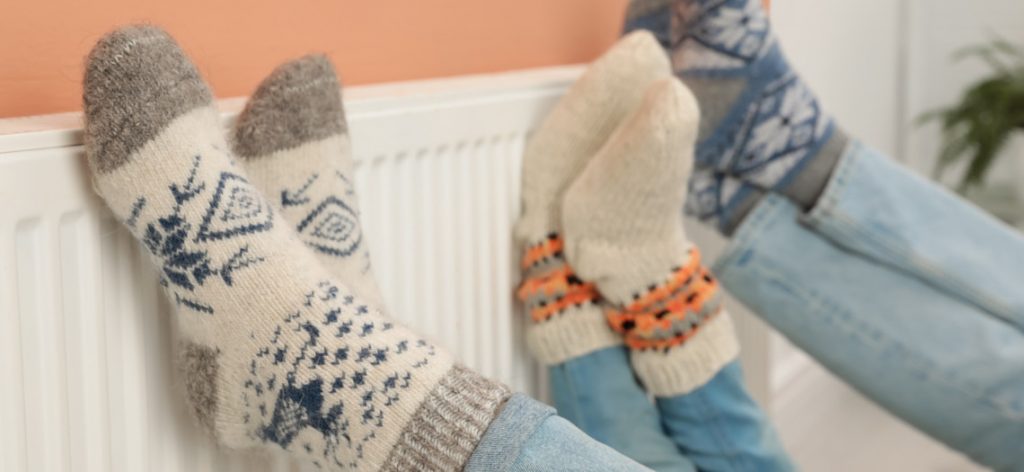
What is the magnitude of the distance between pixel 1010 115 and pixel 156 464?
1.61 meters

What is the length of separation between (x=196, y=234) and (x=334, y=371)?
0.12 metres

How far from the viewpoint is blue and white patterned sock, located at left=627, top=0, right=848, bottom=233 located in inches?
39.8

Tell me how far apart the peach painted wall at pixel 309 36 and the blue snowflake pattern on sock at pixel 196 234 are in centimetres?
11

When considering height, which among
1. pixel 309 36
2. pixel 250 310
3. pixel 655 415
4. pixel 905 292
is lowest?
pixel 655 415

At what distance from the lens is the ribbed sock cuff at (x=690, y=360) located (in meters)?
0.94

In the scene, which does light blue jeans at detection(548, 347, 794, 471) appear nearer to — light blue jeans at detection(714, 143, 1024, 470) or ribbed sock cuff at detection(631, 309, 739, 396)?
ribbed sock cuff at detection(631, 309, 739, 396)

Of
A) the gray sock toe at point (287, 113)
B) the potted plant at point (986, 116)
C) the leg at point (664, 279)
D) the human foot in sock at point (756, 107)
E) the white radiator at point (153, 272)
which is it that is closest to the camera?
the white radiator at point (153, 272)

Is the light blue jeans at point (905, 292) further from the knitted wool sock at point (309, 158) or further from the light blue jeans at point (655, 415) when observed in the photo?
the knitted wool sock at point (309, 158)

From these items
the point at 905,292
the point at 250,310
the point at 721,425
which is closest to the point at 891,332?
the point at 905,292

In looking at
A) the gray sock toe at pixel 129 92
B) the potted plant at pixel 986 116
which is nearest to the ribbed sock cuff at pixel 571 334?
the gray sock toe at pixel 129 92

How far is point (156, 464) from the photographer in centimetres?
68

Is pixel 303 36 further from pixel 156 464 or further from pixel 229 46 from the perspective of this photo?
pixel 156 464

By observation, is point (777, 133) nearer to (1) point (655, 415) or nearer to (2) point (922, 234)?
(2) point (922, 234)

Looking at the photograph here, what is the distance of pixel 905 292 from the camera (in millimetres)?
Answer: 991
